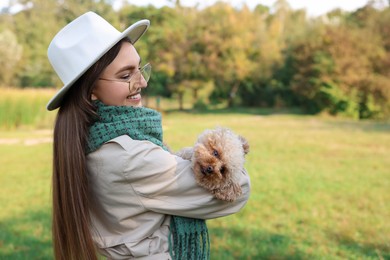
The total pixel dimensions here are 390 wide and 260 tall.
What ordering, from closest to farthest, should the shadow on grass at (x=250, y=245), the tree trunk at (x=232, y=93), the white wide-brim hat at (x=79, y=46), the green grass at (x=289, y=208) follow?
the white wide-brim hat at (x=79, y=46) < the shadow on grass at (x=250, y=245) < the green grass at (x=289, y=208) < the tree trunk at (x=232, y=93)

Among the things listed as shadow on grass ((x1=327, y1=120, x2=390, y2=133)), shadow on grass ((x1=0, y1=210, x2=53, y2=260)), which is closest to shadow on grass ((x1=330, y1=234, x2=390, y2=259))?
shadow on grass ((x1=0, y1=210, x2=53, y2=260))

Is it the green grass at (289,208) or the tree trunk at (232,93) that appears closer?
the green grass at (289,208)

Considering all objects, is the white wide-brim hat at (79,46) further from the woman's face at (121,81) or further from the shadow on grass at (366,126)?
the shadow on grass at (366,126)

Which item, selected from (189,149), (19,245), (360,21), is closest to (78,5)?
(19,245)

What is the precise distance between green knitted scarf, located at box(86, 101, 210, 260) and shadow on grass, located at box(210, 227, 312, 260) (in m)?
2.90

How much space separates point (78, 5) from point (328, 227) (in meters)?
7.07

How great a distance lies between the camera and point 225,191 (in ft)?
4.83

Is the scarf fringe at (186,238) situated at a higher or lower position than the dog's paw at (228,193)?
lower

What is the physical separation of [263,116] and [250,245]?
21113mm

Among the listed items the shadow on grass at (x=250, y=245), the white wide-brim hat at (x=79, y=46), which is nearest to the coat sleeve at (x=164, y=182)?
the white wide-brim hat at (x=79, y=46)

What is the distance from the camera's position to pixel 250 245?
476cm

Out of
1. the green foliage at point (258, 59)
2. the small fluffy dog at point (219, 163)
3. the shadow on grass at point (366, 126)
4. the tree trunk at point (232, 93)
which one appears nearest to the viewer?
the small fluffy dog at point (219, 163)

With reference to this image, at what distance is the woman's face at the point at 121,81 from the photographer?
5.29 feet

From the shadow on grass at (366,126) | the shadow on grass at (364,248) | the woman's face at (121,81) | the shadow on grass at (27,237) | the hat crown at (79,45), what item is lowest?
the shadow on grass at (27,237)
